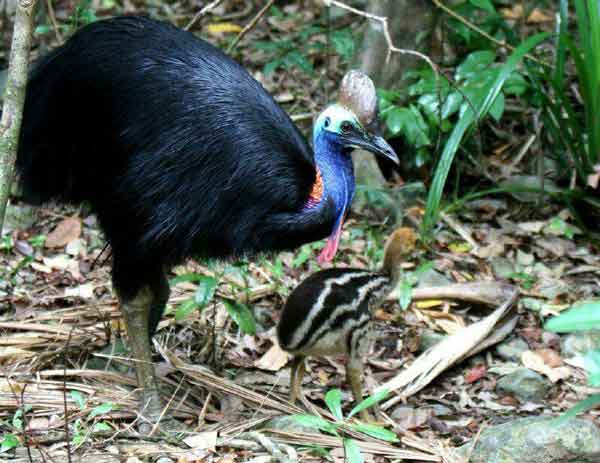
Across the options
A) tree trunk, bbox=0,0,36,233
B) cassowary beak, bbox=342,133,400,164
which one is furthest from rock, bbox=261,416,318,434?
tree trunk, bbox=0,0,36,233


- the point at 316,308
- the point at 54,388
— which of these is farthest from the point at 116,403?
the point at 316,308

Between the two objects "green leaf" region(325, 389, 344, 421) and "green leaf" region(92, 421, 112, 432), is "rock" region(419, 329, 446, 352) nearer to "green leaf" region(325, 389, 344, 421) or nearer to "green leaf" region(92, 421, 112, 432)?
"green leaf" region(325, 389, 344, 421)

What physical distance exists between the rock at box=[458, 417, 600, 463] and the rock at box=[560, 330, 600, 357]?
87cm

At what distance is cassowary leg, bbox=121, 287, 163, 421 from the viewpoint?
3.61m

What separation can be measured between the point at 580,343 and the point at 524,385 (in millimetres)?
405

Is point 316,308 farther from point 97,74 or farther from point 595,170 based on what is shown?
point 595,170

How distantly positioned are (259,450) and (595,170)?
2419 millimetres

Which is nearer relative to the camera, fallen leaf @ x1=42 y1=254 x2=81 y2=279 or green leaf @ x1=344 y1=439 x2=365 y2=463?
green leaf @ x1=344 y1=439 x2=365 y2=463

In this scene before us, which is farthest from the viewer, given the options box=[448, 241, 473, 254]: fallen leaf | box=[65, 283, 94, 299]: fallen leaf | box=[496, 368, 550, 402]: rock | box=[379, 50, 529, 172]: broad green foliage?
box=[448, 241, 473, 254]: fallen leaf

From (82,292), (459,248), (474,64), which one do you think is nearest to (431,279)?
(459,248)

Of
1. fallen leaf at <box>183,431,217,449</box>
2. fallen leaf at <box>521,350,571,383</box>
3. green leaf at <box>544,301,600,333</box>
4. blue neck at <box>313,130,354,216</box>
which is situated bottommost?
fallen leaf at <box>521,350,571,383</box>

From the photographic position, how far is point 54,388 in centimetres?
364

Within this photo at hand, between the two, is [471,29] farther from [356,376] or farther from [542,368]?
[356,376]

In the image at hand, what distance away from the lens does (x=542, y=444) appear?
10.9 feet
